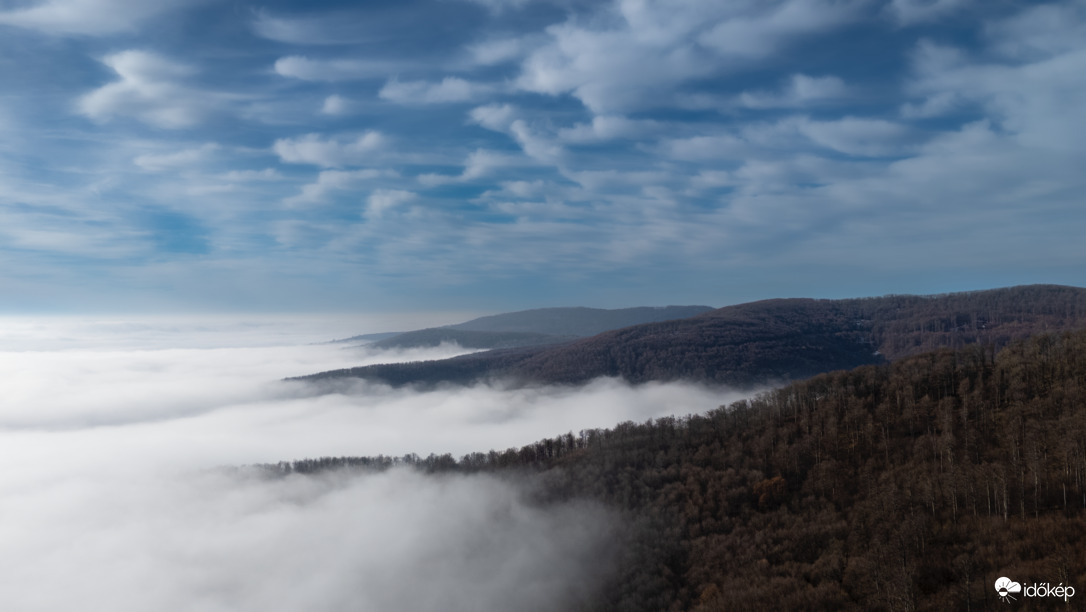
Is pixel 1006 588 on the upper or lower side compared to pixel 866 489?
upper

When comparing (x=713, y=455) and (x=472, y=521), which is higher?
(x=713, y=455)

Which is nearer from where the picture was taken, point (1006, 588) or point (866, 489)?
point (1006, 588)

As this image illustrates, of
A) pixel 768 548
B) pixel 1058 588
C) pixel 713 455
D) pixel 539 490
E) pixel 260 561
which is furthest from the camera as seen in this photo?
pixel 260 561

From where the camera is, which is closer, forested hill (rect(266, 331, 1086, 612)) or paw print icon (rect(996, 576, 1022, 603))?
paw print icon (rect(996, 576, 1022, 603))

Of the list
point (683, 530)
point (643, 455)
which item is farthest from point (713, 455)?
point (683, 530)

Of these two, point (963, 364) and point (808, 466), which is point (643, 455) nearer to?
point (808, 466)

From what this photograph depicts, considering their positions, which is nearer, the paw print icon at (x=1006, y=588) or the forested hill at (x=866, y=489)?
the paw print icon at (x=1006, y=588)

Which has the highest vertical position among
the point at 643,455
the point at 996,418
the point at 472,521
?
the point at 996,418

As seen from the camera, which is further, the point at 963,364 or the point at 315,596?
the point at 315,596
